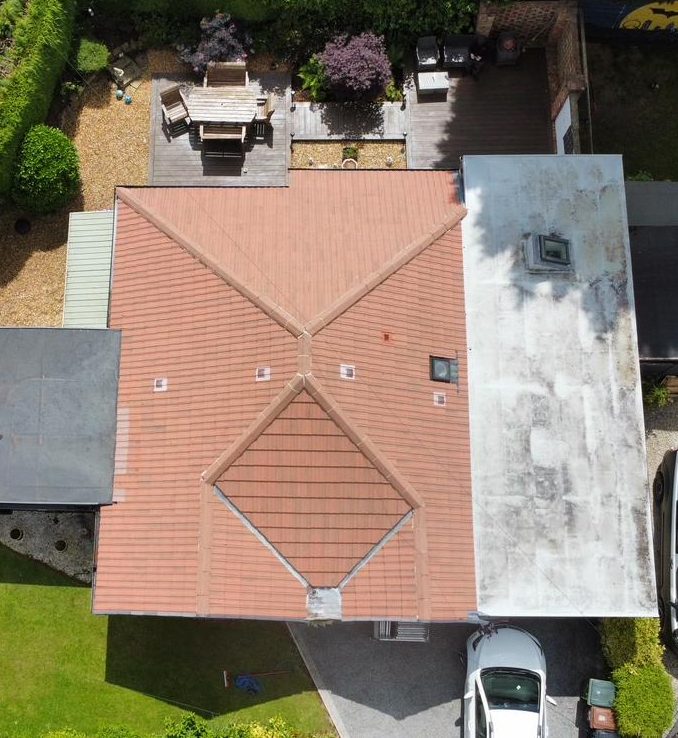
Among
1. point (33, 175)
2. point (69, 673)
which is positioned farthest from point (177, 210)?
point (69, 673)

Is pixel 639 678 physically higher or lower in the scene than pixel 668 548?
lower

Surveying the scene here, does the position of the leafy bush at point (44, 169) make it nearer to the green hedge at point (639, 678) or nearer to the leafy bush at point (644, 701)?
the green hedge at point (639, 678)

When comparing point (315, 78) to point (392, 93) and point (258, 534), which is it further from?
point (258, 534)

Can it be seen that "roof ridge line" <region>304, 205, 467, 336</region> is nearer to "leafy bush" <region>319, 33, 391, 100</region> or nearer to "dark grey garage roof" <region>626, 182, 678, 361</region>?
"dark grey garage roof" <region>626, 182, 678, 361</region>

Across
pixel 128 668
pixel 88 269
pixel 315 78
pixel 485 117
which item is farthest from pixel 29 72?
pixel 128 668

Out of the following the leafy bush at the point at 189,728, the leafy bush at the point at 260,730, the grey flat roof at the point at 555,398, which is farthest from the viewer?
the leafy bush at the point at 260,730

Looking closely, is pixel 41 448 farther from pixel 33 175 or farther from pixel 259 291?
pixel 33 175

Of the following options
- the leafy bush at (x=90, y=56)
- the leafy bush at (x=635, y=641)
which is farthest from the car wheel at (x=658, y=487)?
the leafy bush at (x=90, y=56)
